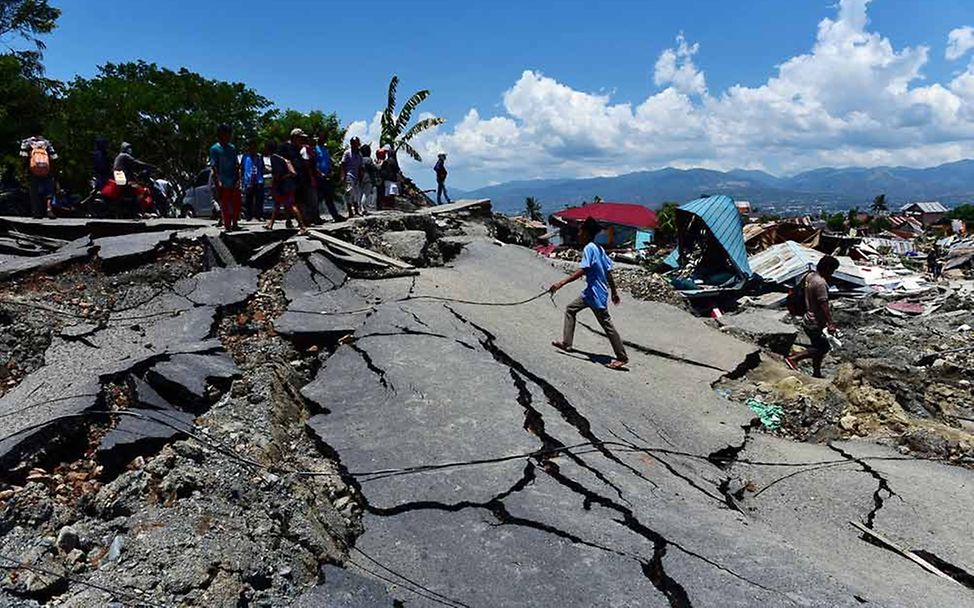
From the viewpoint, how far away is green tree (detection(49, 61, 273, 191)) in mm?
21531

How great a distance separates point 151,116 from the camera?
22.6 metres

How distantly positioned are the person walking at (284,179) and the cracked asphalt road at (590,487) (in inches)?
115

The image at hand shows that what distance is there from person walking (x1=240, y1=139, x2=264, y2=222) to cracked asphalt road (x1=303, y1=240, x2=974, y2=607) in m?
4.03

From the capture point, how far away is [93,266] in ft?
22.6

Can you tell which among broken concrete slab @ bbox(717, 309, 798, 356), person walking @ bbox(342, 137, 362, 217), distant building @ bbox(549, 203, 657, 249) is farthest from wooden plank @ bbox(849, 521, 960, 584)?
distant building @ bbox(549, 203, 657, 249)

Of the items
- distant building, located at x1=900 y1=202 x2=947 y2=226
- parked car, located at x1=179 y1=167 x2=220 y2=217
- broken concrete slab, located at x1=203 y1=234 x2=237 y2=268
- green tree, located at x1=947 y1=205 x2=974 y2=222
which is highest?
parked car, located at x1=179 y1=167 x2=220 y2=217

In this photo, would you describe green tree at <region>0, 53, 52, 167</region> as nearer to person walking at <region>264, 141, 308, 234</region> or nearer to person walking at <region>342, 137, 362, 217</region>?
person walking at <region>342, 137, 362, 217</region>

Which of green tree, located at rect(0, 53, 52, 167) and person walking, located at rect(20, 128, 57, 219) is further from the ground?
green tree, located at rect(0, 53, 52, 167)

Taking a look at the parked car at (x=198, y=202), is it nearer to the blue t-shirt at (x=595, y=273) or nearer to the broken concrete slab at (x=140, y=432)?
the blue t-shirt at (x=595, y=273)

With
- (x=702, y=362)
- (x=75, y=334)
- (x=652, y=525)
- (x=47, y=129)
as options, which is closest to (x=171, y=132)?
(x=47, y=129)

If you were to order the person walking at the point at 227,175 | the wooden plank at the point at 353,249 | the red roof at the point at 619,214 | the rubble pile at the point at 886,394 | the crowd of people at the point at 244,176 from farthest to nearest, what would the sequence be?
the red roof at the point at 619,214 < the wooden plank at the point at 353,249 < the crowd of people at the point at 244,176 < the person walking at the point at 227,175 < the rubble pile at the point at 886,394

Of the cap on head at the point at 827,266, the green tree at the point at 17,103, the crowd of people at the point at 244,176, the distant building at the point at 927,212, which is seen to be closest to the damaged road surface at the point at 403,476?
the cap on head at the point at 827,266

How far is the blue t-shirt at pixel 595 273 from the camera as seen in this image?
5.99m

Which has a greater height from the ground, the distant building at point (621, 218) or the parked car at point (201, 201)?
the parked car at point (201, 201)
